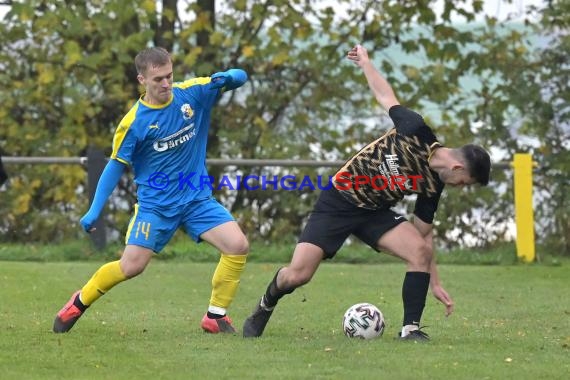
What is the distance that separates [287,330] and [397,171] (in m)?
1.58

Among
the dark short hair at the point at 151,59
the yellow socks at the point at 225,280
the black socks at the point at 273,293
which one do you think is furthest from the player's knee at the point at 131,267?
the dark short hair at the point at 151,59

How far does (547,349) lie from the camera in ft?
26.3

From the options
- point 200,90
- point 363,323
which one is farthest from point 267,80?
point 363,323

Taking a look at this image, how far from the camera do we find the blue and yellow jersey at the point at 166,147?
865 cm

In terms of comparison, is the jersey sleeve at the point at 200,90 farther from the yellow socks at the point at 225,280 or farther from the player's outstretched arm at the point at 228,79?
the yellow socks at the point at 225,280

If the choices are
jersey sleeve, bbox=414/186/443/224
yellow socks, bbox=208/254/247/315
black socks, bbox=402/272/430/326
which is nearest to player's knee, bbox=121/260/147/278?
yellow socks, bbox=208/254/247/315

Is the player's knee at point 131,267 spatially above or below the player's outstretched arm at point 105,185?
below

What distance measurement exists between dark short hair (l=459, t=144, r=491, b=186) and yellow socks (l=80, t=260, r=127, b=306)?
2426 mm

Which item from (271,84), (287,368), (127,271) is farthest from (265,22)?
(287,368)

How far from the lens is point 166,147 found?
875cm

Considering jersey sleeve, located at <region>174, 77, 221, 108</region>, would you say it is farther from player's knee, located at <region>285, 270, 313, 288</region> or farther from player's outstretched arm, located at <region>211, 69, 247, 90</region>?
player's knee, located at <region>285, 270, 313, 288</region>

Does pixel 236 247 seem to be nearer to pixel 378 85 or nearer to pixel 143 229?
pixel 143 229

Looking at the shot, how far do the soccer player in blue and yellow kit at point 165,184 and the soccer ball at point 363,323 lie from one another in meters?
0.86

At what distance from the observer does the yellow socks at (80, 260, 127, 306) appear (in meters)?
8.73
